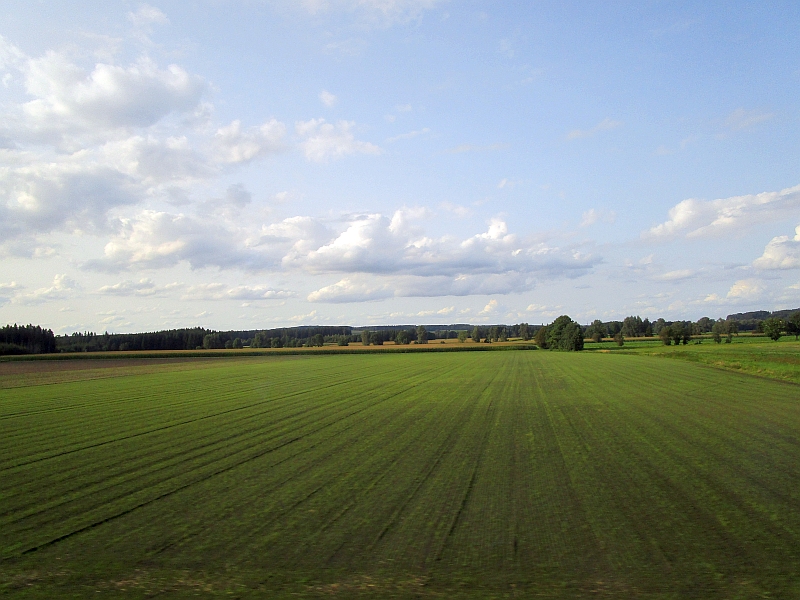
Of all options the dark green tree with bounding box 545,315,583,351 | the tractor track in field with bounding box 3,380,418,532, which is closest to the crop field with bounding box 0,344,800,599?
the tractor track in field with bounding box 3,380,418,532

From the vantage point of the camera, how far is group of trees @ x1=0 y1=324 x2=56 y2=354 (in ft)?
385

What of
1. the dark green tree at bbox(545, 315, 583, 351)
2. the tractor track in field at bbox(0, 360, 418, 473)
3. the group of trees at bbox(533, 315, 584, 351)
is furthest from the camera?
the group of trees at bbox(533, 315, 584, 351)

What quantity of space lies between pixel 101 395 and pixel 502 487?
28.9 metres

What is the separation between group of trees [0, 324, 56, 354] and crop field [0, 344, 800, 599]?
11628 cm

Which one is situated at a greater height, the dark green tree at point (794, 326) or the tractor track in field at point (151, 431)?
the dark green tree at point (794, 326)

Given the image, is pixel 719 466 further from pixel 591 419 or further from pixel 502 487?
pixel 591 419

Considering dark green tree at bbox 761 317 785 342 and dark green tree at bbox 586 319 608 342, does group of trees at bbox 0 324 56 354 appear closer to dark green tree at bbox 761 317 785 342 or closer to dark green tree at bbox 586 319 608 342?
dark green tree at bbox 586 319 608 342

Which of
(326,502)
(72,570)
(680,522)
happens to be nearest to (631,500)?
(680,522)

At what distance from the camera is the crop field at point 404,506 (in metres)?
6.86

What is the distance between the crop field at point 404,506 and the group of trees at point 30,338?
116284 millimetres

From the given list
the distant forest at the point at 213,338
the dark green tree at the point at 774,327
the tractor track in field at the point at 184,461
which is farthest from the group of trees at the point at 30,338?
the dark green tree at the point at 774,327

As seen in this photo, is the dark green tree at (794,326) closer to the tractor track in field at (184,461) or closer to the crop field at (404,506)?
the crop field at (404,506)

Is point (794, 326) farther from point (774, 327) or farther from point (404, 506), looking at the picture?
point (404, 506)

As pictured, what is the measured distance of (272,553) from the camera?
774cm
